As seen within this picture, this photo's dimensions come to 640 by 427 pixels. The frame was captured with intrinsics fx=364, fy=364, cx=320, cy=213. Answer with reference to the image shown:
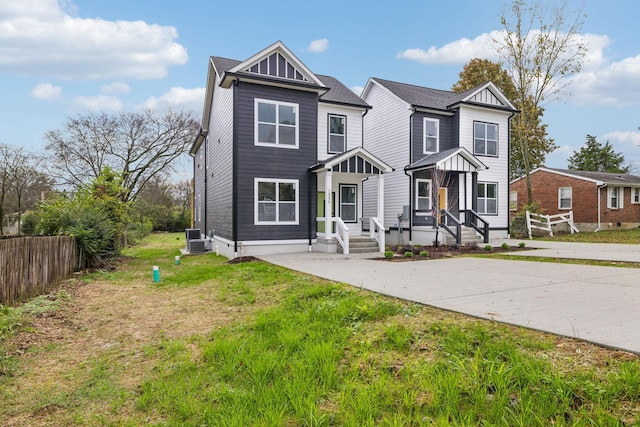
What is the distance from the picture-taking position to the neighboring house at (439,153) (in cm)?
1769

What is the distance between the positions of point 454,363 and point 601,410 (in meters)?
1.09

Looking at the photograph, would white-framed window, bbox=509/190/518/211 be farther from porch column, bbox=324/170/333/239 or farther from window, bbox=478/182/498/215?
porch column, bbox=324/170/333/239

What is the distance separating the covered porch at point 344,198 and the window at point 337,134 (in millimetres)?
1364

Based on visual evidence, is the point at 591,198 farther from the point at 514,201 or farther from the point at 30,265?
the point at 30,265

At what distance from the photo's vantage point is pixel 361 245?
13922mm

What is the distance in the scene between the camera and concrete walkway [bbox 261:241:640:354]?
4094 mm

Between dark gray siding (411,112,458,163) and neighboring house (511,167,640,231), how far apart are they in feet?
33.5

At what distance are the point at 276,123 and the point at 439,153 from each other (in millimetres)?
8175

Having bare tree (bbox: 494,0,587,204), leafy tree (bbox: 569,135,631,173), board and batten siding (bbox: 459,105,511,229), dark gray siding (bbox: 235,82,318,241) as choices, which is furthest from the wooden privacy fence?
leafy tree (bbox: 569,135,631,173)

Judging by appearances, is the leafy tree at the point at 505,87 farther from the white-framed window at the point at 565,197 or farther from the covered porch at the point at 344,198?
the covered porch at the point at 344,198

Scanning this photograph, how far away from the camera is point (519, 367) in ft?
10.1

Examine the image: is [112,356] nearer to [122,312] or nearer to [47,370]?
[47,370]

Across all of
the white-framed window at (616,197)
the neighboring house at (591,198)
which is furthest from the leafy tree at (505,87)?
the white-framed window at (616,197)

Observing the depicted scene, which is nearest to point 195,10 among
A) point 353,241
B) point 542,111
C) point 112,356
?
point 353,241
